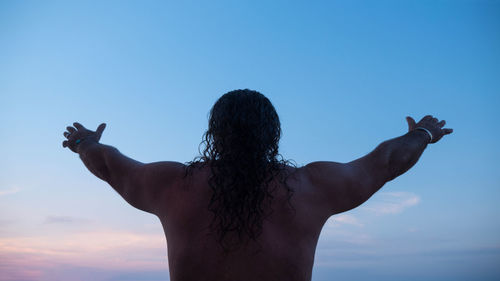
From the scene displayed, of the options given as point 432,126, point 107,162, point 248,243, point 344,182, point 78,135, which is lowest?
point 248,243

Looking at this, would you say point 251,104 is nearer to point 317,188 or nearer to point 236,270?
point 317,188

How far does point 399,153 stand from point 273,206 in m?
1.21

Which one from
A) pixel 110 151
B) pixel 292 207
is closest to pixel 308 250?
pixel 292 207

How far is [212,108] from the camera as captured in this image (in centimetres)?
388

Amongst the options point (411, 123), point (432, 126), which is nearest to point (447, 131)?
point (432, 126)

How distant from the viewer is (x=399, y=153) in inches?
145

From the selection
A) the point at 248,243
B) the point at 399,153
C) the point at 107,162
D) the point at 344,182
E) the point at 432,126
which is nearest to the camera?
the point at 248,243

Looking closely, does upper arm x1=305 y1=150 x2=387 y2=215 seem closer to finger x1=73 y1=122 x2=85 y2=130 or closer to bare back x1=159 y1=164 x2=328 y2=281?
bare back x1=159 y1=164 x2=328 y2=281

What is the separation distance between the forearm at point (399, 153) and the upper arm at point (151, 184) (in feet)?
5.30

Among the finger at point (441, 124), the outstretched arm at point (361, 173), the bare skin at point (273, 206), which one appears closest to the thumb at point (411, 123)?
the finger at point (441, 124)

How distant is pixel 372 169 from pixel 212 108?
4.71ft

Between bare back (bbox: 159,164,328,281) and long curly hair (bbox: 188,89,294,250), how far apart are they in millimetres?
65

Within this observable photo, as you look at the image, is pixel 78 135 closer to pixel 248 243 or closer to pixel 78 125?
pixel 78 125

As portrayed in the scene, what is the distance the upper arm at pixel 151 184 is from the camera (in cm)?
340
